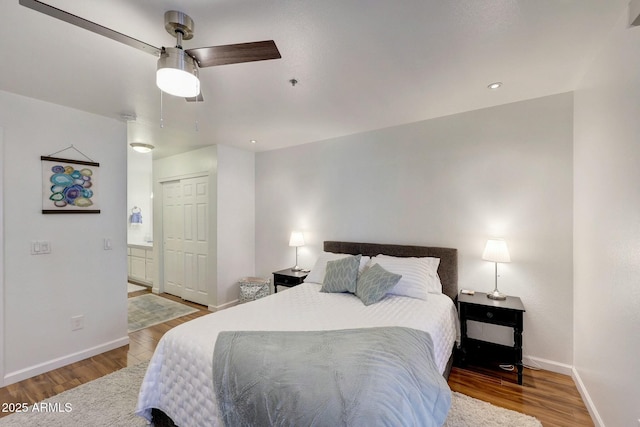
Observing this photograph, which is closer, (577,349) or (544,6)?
(544,6)

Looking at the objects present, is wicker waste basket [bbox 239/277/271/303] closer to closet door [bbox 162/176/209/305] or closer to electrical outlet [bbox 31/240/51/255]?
closet door [bbox 162/176/209/305]

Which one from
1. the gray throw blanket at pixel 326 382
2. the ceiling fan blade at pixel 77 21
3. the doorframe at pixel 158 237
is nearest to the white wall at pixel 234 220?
the doorframe at pixel 158 237

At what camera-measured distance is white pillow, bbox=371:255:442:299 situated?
254 cm

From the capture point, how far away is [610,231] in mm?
1666

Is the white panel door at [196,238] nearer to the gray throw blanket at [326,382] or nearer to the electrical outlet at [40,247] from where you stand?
the electrical outlet at [40,247]

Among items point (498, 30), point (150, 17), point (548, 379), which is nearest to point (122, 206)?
point (150, 17)

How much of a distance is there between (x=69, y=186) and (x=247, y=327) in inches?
94.3

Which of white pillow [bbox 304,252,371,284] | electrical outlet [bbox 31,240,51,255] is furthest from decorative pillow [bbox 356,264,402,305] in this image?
electrical outlet [bbox 31,240,51,255]

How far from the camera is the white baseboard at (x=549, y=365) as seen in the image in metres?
2.41

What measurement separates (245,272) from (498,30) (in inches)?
163

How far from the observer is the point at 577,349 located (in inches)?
90.0

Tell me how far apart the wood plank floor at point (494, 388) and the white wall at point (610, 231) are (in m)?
0.16

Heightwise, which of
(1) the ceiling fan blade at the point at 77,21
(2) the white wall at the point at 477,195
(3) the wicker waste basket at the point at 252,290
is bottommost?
(3) the wicker waste basket at the point at 252,290

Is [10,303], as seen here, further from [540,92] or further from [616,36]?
[540,92]
